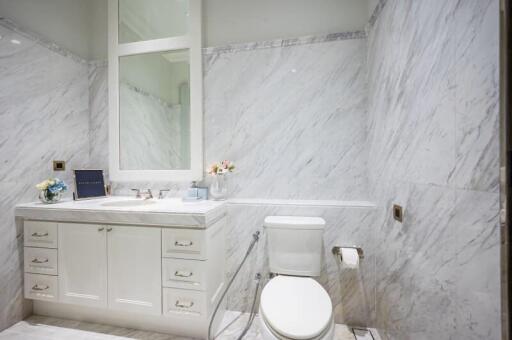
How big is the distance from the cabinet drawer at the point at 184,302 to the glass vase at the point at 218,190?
0.64 metres

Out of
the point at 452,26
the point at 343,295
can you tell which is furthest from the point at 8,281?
the point at 452,26

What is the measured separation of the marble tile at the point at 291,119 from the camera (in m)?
1.60

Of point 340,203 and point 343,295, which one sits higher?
point 340,203

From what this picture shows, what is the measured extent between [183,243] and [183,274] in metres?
0.18

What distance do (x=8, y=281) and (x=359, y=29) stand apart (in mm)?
2949

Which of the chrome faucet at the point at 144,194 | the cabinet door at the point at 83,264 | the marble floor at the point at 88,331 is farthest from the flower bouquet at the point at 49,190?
the marble floor at the point at 88,331

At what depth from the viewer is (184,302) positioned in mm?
1321

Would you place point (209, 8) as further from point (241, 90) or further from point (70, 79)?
point (70, 79)

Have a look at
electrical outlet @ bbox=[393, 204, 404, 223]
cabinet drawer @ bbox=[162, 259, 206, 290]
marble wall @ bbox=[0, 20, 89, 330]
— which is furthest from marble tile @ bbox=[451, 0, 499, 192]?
marble wall @ bbox=[0, 20, 89, 330]

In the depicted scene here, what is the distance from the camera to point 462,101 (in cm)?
72

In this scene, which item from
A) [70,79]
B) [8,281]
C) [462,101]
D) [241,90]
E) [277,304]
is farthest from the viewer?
[70,79]

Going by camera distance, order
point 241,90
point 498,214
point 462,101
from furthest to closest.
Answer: point 241,90 → point 462,101 → point 498,214

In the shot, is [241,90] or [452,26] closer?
[452,26]

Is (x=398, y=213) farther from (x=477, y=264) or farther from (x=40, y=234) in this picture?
(x=40, y=234)
